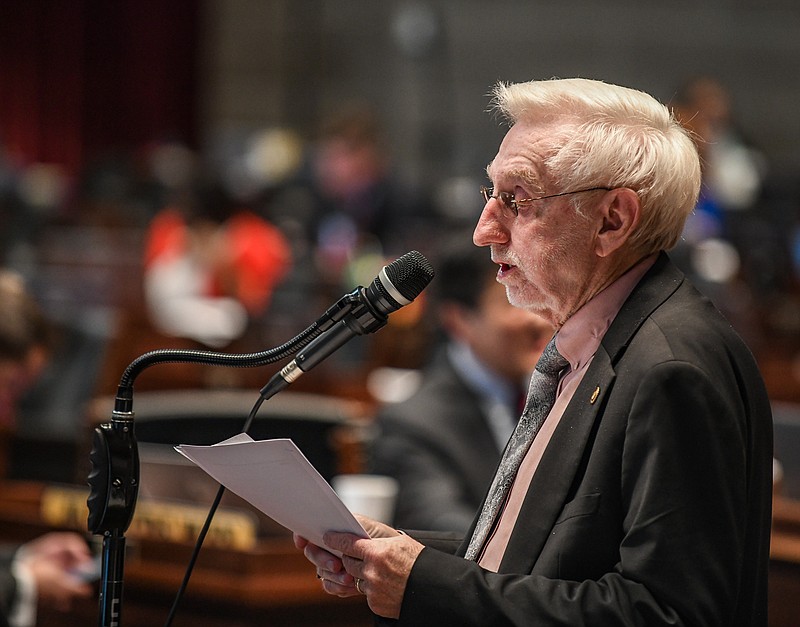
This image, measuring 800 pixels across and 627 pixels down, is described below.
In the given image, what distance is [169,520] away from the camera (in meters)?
2.98

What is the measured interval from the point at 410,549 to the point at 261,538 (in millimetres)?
1476

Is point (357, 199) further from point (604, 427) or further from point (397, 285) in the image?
point (604, 427)

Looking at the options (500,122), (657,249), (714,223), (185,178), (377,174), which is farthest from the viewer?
(185,178)

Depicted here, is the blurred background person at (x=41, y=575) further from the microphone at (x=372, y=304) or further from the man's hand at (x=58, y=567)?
the microphone at (x=372, y=304)

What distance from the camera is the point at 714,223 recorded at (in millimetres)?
8336

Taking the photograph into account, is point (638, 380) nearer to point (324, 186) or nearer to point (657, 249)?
point (657, 249)

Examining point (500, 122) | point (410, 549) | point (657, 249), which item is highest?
point (500, 122)

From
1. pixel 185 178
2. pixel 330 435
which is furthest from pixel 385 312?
pixel 185 178

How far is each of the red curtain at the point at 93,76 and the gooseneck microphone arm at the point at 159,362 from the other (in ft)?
42.0

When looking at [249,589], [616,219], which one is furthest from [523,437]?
[249,589]

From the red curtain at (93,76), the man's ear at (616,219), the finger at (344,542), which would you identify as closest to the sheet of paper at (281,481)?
the finger at (344,542)

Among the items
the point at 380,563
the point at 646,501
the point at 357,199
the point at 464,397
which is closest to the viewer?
the point at 646,501

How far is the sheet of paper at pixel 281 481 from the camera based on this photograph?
4.92 feet

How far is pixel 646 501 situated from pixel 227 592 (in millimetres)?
1645
